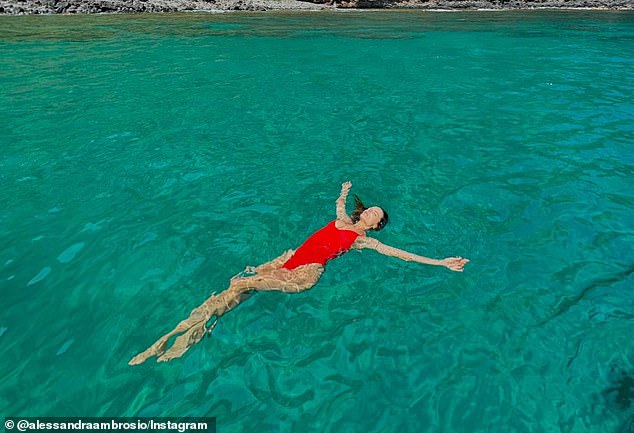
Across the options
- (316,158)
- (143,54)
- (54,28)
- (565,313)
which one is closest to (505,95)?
(316,158)

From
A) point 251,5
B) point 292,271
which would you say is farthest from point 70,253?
point 251,5

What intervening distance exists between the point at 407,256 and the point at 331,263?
1169 mm

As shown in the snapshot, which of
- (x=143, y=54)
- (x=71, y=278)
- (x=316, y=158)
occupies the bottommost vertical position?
(x=71, y=278)

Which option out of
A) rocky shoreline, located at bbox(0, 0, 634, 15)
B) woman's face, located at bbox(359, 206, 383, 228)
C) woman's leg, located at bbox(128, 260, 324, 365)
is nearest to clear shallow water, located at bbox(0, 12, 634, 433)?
woman's leg, located at bbox(128, 260, 324, 365)

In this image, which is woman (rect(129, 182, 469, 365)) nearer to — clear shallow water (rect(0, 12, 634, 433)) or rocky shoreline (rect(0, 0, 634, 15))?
clear shallow water (rect(0, 12, 634, 433))

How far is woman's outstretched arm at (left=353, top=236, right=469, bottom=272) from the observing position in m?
5.67

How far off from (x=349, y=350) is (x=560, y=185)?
658 centimetres

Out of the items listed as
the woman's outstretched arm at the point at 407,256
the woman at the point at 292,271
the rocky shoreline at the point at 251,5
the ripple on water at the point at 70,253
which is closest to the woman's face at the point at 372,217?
the woman at the point at 292,271

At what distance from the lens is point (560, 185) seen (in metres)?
8.77

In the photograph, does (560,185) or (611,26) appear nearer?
(560,185)

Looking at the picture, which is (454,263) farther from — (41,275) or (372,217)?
(41,275)

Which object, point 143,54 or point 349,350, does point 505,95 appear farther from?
point 143,54

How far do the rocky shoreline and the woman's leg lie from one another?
4975 centimetres

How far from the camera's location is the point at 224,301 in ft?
17.3
